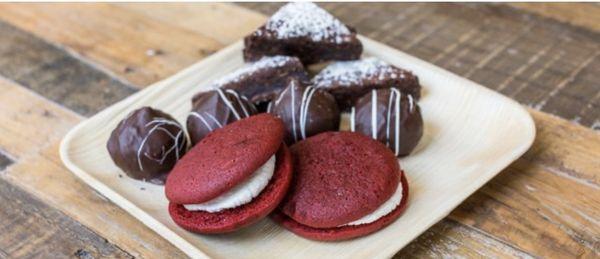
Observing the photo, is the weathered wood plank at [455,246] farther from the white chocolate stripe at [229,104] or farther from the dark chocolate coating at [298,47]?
the dark chocolate coating at [298,47]

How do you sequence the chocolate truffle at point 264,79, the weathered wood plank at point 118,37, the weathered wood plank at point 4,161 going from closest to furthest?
the weathered wood plank at point 4,161, the chocolate truffle at point 264,79, the weathered wood plank at point 118,37

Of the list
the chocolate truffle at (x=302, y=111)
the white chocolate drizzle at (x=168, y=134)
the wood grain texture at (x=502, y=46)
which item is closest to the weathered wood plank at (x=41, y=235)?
the white chocolate drizzle at (x=168, y=134)

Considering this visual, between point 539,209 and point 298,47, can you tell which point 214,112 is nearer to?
point 298,47

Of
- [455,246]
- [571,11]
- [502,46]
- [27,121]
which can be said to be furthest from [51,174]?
[571,11]

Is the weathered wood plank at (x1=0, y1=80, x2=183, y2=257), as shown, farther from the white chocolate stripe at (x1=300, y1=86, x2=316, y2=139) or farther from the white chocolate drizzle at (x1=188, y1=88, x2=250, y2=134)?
the white chocolate stripe at (x1=300, y1=86, x2=316, y2=139)

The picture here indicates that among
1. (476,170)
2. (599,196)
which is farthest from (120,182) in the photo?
(599,196)

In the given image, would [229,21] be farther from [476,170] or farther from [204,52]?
[476,170]

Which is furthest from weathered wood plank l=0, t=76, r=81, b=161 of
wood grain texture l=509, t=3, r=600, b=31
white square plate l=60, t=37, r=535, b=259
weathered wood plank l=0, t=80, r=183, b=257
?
wood grain texture l=509, t=3, r=600, b=31
